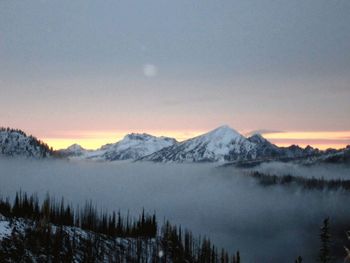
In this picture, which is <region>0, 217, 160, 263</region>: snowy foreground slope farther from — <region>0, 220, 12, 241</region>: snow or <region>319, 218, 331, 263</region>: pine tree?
<region>319, 218, 331, 263</region>: pine tree

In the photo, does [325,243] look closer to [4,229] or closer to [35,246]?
[35,246]

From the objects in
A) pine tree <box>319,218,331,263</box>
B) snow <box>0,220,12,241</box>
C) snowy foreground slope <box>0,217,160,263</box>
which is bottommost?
snowy foreground slope <box>0,217,160,263</box>

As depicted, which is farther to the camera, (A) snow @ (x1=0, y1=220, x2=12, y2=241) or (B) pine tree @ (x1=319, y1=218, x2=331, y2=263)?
(A) snow @ (x1=0, y1=220, x2=12, y2=241)

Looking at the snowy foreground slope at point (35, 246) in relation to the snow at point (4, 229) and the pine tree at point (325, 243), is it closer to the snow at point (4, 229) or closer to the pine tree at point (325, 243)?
the snow at point (4, 229)

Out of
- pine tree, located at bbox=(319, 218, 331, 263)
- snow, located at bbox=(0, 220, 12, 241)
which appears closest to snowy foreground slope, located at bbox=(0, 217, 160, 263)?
snow, located at bbox=(0, 220, 12, 241)

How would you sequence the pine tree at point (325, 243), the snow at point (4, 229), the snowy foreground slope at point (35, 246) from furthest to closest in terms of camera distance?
the snow at point (4, 229) < the snowy foreground slope at point (35, 246) < the pine tree at point (325, 243)

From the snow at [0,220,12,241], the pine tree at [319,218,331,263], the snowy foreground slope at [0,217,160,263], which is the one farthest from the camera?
the snow at [0,220,12,241]

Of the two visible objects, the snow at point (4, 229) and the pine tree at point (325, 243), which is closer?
the pine tree at point (325, 243)

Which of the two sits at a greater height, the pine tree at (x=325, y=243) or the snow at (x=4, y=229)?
the pine tree at (x=325, y=243)

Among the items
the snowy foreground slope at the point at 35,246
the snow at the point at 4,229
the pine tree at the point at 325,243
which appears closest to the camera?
the pine tree at the point at 325,243

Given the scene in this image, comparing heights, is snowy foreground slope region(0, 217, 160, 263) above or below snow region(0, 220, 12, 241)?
below

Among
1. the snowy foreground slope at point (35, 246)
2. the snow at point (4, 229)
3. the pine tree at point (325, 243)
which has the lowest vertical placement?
the snowy foreground slope at point (35, 246)

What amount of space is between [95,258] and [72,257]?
48.7ft

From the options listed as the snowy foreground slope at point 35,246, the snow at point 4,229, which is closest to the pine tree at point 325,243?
the snowy foreground slope at point 35,246
